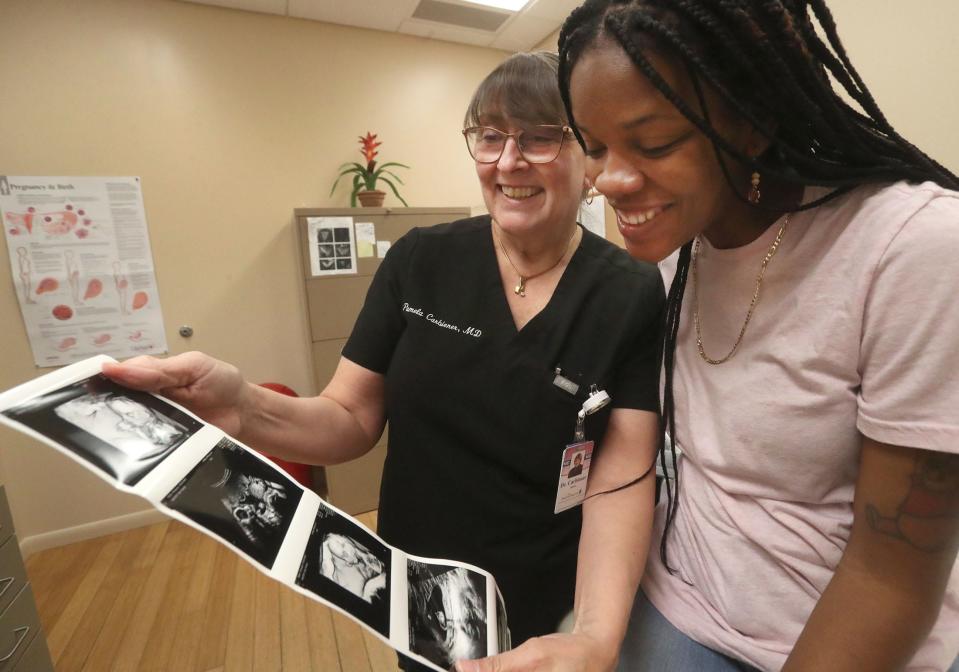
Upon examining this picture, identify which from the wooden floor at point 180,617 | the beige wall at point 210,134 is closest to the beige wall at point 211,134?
the beige wall at point 210,134

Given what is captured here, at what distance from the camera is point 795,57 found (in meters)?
0.56

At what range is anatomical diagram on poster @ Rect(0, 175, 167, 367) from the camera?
89.6 inches

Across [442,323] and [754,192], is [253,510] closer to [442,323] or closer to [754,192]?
[442,323]

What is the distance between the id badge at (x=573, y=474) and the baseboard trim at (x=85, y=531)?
2722 millimetres

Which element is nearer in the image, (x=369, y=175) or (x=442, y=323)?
(x=442, y=323)

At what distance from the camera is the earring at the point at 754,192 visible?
25.2 inches

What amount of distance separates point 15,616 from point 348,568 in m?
1.57

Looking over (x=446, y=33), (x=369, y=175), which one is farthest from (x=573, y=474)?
(x=446, y=33)

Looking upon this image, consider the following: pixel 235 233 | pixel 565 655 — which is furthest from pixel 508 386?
pixel 235 233

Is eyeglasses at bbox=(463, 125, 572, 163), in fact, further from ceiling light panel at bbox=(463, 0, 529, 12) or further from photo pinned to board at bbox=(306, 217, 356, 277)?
ceiling light panel at bbox=(463, 0, 529, 12)

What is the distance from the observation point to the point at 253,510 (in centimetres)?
58

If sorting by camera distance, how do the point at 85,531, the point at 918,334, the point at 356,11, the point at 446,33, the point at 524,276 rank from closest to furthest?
the point at 918,334 < the point at 524,276 < the point at 85,531 < the point at 356,11 < the point at 446,33

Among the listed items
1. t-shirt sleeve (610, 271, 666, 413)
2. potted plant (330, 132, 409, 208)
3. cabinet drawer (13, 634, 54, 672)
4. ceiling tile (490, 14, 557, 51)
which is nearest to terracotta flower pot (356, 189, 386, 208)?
potted plant (330, 132, 409, 208)

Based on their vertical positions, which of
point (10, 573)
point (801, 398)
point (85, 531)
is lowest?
point (85, 531)
